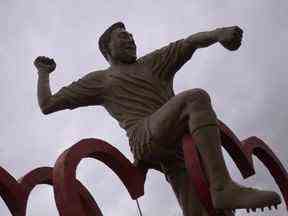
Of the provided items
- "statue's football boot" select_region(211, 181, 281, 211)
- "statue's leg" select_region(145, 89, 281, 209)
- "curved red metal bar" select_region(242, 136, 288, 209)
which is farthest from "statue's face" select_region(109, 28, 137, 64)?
"statue's football boot" select_region(211, 181, 281, 211)

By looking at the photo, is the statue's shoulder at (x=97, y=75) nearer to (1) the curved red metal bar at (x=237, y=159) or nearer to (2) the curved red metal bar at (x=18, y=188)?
(2) the curved red metal bar at (x=18, y=188)

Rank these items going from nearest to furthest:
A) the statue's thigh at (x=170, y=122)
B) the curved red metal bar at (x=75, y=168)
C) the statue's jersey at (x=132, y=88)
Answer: the curved red metal bar at (x=75, y=168), the statue's thigh at (x=170, y=122), the statue's jersey at (x=132, y=88)

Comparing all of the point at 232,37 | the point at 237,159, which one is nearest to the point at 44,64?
the point at 232,37

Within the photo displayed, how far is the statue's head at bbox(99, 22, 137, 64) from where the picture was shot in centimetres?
535

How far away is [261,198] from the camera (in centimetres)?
386

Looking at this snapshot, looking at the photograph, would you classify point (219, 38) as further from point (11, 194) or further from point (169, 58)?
point (11, 194)

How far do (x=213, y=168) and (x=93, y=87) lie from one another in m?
1.51

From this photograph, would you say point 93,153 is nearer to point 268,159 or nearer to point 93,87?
point 93,87

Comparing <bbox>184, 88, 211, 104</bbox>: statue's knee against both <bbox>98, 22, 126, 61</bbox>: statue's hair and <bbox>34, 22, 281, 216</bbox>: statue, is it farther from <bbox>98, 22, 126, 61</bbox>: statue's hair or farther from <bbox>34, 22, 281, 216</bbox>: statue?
<bbox>98, 22, 126, 61</bbox>: statue's hair

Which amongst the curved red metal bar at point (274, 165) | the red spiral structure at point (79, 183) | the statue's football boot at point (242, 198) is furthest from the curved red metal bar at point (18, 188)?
the curved red metal bar at point (274, 165)

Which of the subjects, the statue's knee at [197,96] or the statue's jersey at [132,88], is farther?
the statue's jersey at [132,88]

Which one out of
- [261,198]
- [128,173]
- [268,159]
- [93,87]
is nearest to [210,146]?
[261,198]

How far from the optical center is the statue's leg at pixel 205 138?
13.0ft

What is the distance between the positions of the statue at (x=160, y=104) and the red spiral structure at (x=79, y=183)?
0.10 meters
